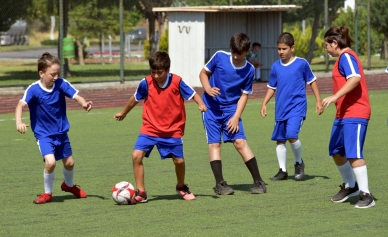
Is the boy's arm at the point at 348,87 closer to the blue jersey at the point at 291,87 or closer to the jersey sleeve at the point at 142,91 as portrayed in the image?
the jersey sleeve at the point at 142,91

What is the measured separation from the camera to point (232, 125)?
28.4ft

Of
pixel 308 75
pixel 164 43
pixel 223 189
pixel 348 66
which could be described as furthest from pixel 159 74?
pixel 164 43

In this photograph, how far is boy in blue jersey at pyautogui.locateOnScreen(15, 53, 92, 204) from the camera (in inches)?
324

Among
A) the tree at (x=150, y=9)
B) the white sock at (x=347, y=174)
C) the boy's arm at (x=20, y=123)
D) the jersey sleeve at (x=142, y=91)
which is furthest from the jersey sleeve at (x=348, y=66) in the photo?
the tree at (x=150, y=9)

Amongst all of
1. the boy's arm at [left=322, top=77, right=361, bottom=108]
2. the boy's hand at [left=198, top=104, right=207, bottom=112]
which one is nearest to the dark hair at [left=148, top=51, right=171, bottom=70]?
the boy's hand at [left=198, top=104, right=207, bottom=112]

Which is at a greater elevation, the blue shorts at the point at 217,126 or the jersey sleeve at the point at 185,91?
the jersey sleeve at the point at 185,91

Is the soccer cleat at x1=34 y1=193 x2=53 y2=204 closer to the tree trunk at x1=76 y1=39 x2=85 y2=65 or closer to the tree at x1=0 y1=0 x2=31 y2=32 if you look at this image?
the tree at x1=0 y1=0 x2=31 y2=32

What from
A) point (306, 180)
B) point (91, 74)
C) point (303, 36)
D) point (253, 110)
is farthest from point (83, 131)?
point (303, 36)

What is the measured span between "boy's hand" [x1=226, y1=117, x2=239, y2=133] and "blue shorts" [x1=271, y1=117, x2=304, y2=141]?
1.03m

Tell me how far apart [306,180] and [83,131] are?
6451mm

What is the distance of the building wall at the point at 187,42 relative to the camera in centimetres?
2569

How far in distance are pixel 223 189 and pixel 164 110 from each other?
1085mm

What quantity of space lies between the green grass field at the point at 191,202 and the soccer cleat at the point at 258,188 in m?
0.09

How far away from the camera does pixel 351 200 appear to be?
815 centimetres
